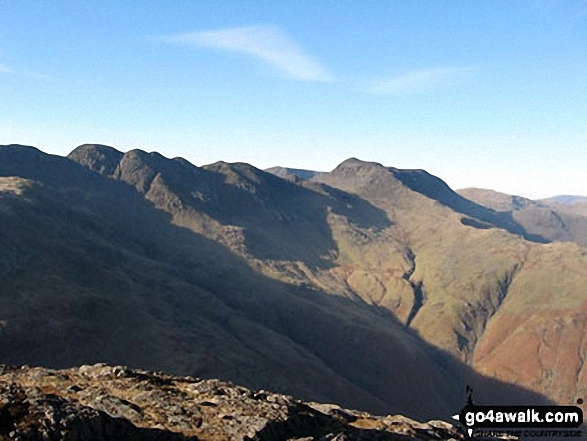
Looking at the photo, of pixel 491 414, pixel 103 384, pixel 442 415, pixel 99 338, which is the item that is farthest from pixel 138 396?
pixel 442 415

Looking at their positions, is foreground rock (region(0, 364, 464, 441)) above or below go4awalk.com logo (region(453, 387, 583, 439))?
above

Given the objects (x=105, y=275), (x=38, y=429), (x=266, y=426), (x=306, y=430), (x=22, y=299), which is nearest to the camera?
(x=38, y=429)

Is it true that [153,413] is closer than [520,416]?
Yes

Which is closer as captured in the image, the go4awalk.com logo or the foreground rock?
the foreground rock

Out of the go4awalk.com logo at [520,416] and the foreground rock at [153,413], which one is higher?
the foreground rock at [153,413]

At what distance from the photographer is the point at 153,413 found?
109 feet

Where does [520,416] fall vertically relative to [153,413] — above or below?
below

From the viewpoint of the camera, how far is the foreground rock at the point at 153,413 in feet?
88.4

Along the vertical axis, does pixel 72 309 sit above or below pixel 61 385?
below

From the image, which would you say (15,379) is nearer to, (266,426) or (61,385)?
(61,385)

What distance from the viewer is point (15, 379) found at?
37688mm

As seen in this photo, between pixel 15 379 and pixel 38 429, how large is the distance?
14298 mm

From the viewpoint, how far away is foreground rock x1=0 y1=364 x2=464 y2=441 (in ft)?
88.4

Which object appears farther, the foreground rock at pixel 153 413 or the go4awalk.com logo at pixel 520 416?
the go4awalk.com logo at pixel 520 416
